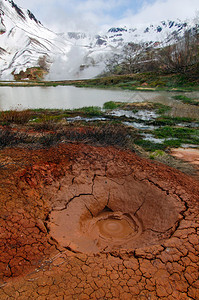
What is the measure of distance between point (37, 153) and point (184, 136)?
21.2ft

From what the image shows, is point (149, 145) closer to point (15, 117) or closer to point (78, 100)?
point (15, 117)

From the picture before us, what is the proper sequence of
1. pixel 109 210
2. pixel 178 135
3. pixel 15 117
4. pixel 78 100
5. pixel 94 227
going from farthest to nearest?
pixel 78 100 → pixel 15 117 → pixel 178 135 → pixel 109 210 → pixel 94 227

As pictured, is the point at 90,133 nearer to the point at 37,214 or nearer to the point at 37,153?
the point at 37,153

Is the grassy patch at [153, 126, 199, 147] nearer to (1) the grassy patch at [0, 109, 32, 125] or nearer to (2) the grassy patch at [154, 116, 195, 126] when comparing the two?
(2) the grassy patch at [154, 116, 195, 126]

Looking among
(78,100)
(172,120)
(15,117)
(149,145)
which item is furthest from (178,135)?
(78,100)

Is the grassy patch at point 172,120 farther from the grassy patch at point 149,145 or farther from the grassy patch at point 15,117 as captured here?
the grassy patch at point 15,117

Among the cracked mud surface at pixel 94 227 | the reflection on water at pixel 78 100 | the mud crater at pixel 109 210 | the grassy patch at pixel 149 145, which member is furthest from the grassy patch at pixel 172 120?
the mud crater at pixel 109 210

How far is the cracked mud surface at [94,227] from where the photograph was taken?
1732 mm

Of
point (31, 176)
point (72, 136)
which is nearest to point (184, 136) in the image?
point (72, 136)

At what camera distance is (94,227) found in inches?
114

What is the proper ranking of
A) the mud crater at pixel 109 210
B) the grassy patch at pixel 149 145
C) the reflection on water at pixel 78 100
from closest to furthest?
the mud crater at pixel 109 210 < the grassy patch at pixel 149 145 < the reflection on water at pixel 78 100

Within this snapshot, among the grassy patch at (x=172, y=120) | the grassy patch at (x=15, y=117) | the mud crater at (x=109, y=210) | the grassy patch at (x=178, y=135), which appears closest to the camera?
the mud crater at (x=109, y=210)

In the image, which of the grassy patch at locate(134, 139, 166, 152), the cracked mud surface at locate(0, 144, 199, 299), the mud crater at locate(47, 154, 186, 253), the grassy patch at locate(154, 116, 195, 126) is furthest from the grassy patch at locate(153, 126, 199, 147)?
the mud crater at locate(47, 154, 186, 253)

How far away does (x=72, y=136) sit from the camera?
483cm
